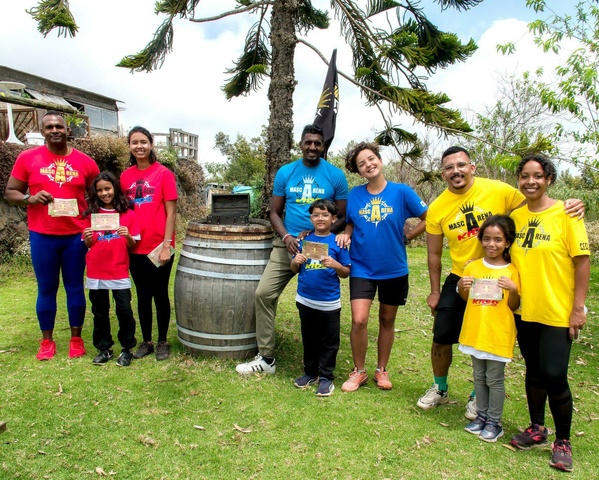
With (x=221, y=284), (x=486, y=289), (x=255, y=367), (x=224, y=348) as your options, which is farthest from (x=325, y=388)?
(x=486, y=289)

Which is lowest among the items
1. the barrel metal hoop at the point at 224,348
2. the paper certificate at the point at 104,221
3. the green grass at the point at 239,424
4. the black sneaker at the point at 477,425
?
the green grass at the point at 239,424

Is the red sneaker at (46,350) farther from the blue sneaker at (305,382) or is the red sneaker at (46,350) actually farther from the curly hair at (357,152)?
the curly hair at (357,152)

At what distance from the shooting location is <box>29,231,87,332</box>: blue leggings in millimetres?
3871

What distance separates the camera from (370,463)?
2.65 meters

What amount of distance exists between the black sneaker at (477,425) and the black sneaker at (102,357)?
2.99m

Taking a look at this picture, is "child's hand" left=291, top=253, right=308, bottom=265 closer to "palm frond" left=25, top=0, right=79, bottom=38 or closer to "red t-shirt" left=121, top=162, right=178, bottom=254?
"red t-shirt" left=121, top=162, right=178, bottom=254

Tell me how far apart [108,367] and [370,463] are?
240 centimetres

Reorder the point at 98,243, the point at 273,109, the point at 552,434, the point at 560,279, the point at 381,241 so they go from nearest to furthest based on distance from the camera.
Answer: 1. the point at 560,279
2. the point at 552,434
3. the point at 381,241
4. the point at 98,243
5. the point at 273,109

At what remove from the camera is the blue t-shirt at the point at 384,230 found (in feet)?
11.3

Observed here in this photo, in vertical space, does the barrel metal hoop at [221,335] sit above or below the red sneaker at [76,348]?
above

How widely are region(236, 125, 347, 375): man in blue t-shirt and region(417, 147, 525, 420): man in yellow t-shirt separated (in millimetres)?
802

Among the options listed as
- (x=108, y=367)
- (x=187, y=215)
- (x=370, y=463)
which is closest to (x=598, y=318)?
(x=370, y=463)

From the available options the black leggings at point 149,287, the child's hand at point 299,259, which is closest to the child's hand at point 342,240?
the child's hand at point 299,259

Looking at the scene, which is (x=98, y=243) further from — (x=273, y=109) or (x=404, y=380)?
(x=404, y=380)
